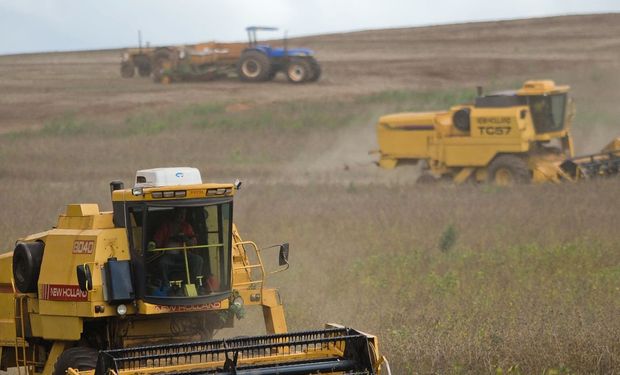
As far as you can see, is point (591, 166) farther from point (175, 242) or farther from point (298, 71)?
point (298, 71)

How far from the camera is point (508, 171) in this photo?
30.4 m

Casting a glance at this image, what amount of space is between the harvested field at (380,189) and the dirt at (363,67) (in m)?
0.15

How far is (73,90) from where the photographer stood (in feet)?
142

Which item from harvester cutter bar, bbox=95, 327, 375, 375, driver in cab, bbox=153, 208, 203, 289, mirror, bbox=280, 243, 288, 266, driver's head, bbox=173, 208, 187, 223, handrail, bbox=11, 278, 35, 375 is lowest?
handrail, bbox=11, 278, 35, 375

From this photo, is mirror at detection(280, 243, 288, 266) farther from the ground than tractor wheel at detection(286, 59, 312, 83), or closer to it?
farther from the ground

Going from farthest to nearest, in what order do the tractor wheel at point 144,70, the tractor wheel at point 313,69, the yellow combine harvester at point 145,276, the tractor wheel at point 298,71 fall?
the tractor wheel at point 144,70 < the tractor wheel at point 313,69 < the tractor wheel at point 298,71 < the yellow combine harvester at point 145,276

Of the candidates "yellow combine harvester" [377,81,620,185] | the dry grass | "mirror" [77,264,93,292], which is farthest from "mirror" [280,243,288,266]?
"yellow combine harvester" [377,81,620,185]

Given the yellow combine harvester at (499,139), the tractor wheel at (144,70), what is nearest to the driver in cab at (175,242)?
the yellow combine harvester at (499,139)

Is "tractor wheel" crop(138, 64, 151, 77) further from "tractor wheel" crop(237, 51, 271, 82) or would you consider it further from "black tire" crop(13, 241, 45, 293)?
"black tire" crop(13, 241, 45, 293)

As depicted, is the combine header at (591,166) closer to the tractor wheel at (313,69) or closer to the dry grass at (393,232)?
the dry grass at (393,232)

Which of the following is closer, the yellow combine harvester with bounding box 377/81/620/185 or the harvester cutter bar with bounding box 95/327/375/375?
the harvester cutter bar with bounding box 95/327/375/375

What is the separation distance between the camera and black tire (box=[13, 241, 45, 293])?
11.5 meters

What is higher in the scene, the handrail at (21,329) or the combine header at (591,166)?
the handrail at (21,329)

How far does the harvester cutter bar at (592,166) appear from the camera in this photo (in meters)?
28.6
